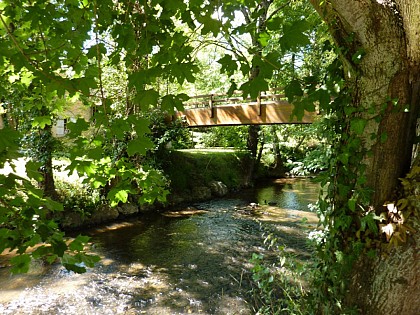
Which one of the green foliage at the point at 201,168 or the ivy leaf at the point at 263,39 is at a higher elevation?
the ivy leaf at the point at 263,39

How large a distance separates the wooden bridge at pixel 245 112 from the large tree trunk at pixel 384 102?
23.4 ft

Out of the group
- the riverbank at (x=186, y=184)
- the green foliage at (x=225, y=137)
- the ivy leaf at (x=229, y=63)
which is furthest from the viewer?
the green foliage at (x=225, y=137)

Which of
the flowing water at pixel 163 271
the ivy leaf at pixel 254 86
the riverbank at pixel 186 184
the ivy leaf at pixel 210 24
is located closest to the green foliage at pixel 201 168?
the riverbank at pixel 186 184

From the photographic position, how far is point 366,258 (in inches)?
→ 87.2

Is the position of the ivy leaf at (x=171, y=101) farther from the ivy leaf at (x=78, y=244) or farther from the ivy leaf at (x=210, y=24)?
the ivy leaf at (x=78, y=244)

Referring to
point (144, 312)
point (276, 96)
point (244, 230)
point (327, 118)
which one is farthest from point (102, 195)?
point (327, 118)

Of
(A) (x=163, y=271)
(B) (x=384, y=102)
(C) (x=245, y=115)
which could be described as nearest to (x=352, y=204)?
(B) (x=384, y=102)

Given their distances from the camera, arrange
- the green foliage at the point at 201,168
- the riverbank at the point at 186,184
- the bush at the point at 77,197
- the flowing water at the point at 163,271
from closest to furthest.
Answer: the flowing water at the point at 163,271 < the bush at the point at 77,197 < the riverbank at the point at 186,184 < the green foliage at the point at 201,168

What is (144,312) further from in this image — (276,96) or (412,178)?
(276,96)

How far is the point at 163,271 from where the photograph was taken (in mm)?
5973

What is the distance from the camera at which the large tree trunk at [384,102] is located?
198 centimetres

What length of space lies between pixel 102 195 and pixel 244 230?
4007mm

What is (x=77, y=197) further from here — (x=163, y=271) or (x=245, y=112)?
(x=245, y=112)

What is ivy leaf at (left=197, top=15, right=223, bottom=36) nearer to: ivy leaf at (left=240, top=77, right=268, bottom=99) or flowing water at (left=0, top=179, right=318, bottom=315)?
ivy leaf at (left=240, top=77, right=268, bottom=99)
